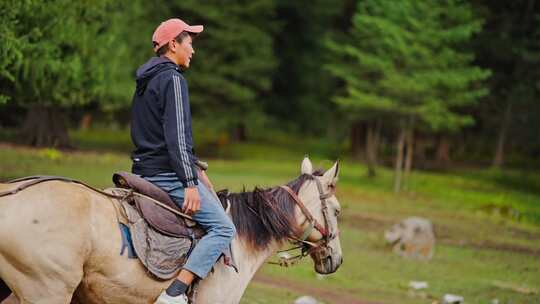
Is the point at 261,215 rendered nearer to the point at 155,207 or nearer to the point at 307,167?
the point at 307,167

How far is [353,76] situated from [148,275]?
3454 centimetres

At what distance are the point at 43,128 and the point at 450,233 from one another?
22.0m

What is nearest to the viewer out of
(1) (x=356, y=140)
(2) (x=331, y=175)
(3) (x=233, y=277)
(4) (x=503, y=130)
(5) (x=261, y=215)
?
(3) (x=233, y=277)

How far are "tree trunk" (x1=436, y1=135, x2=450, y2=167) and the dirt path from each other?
4078 centimetres

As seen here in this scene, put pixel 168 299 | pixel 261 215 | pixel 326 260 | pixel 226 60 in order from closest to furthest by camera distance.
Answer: pixel 168 299 → pixel 261 215 → pixel 326 260 → pixel 226 60

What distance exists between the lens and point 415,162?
52.2 m

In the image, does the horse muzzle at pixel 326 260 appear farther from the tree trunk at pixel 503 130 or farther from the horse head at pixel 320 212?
the tree trunk at pixel 503 130

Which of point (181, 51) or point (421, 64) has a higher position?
point (421, 64)

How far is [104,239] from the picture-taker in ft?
20.7

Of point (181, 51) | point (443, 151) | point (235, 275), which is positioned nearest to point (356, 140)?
point (443, 151)

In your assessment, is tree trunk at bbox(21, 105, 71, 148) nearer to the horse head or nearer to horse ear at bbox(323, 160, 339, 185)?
the horse head

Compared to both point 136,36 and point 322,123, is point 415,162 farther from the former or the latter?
point 136,36

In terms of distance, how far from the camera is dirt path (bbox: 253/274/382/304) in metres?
13.8

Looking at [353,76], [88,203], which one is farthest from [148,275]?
[353,76]
